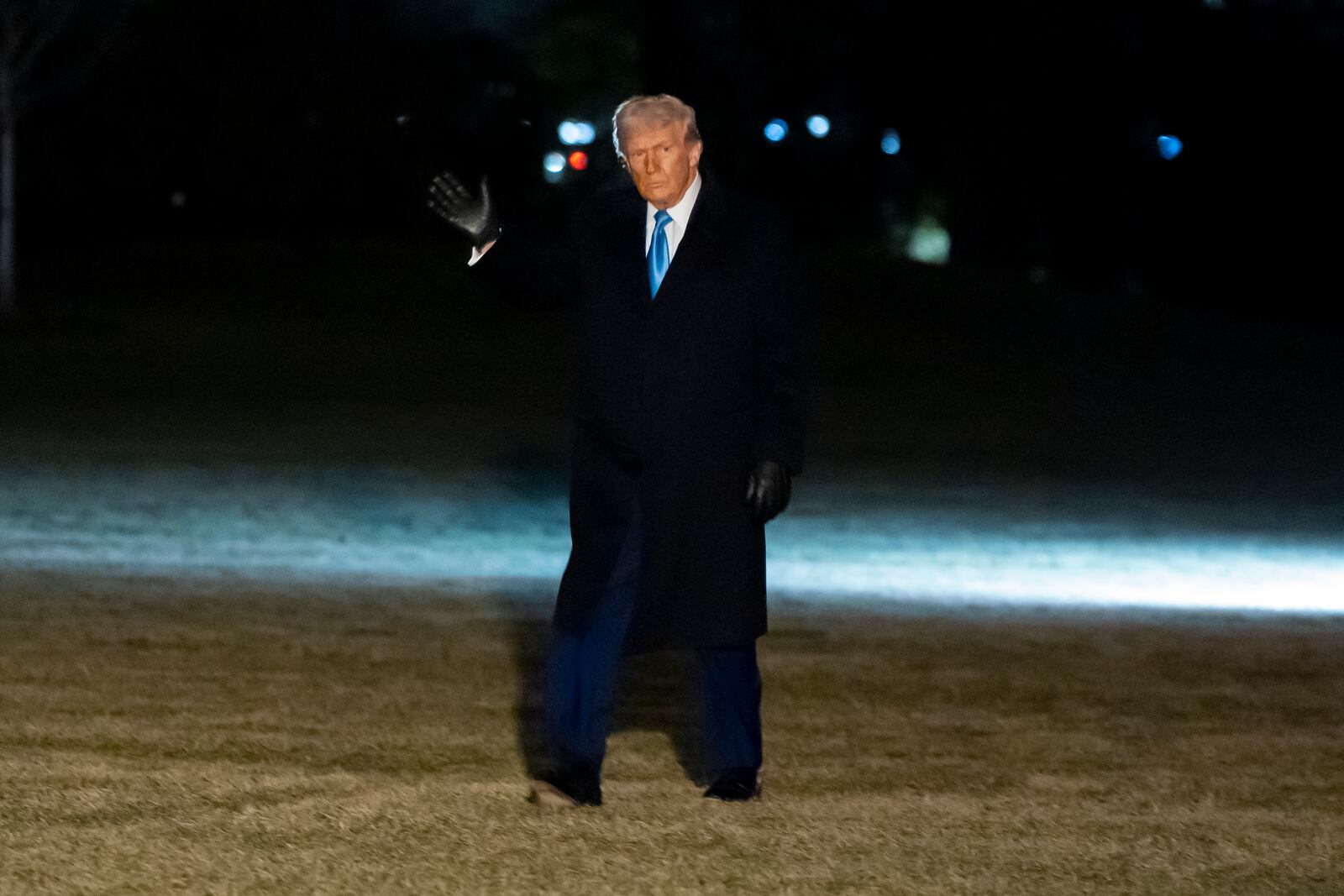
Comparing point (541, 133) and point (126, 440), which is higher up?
point (541, 133)

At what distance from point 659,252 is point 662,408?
1.29 ft

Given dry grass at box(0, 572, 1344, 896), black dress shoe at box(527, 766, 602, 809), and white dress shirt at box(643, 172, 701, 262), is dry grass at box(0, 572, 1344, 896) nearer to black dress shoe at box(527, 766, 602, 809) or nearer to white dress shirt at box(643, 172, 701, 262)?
black dress shoe at box(527, 766, 602, 809)

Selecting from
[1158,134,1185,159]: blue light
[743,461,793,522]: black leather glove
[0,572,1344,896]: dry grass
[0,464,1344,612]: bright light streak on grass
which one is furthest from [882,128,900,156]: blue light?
[743,461,793,522]: black leather glove

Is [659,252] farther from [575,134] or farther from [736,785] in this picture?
[575,134]

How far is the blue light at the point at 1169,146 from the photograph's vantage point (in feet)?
120

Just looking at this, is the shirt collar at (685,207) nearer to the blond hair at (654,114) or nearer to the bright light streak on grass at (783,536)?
the blond hair at (654,114)

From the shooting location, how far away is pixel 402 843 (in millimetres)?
4770

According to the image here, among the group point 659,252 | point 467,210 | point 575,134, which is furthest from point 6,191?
point 659,252

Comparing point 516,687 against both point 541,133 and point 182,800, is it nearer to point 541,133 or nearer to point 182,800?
point 182,800

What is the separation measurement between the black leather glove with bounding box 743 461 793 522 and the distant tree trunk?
24.1m

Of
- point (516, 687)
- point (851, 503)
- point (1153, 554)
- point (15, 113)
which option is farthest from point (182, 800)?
point (15, 113)

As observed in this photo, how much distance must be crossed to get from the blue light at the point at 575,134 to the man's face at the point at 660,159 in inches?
1604

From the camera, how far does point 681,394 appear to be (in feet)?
16.2

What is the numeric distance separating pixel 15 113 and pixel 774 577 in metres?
22.2
